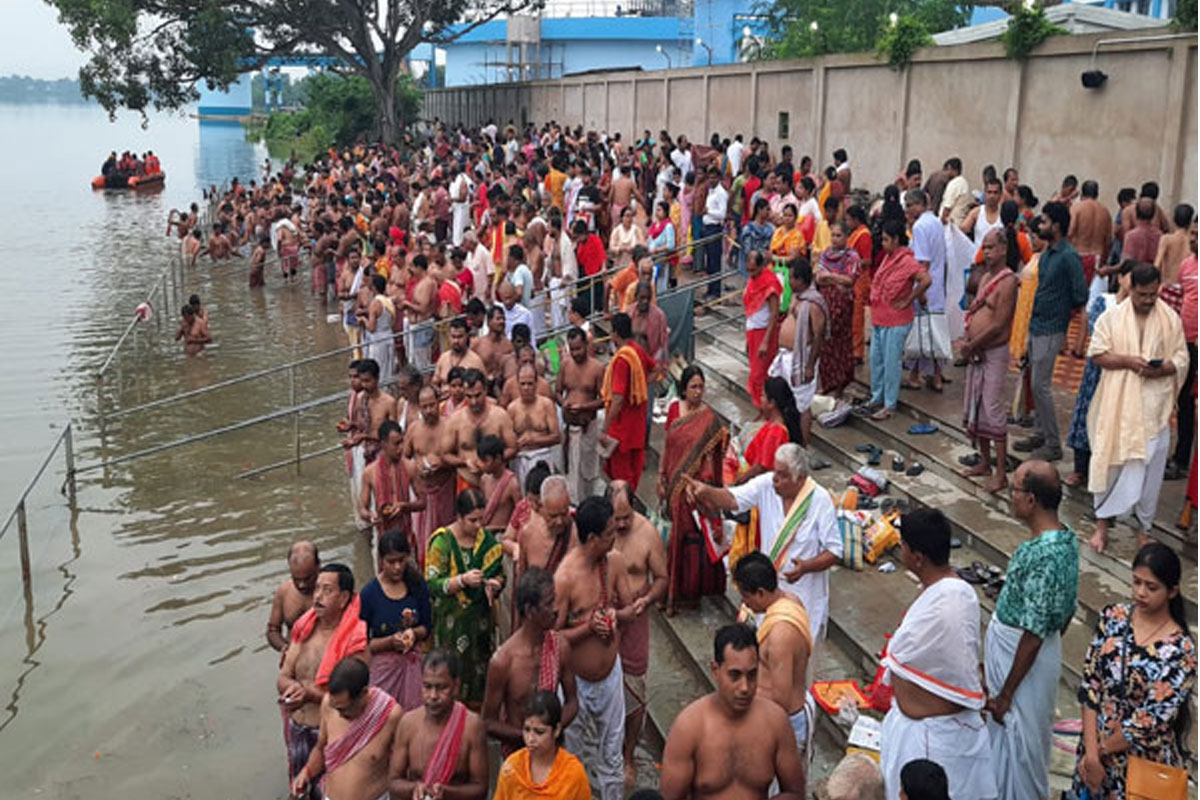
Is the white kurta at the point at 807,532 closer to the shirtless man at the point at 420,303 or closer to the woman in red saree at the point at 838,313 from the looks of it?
the woman in red saree at the point at 838,313

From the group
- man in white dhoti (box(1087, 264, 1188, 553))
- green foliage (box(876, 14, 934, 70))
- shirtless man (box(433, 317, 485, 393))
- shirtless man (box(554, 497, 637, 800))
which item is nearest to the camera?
shirtless man (box(554, 497, 637, 800))

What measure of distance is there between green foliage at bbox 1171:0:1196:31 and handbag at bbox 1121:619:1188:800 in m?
9.97

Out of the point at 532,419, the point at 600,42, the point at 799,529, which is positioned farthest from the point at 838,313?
the point at 600,42

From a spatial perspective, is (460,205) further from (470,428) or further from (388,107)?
(388,107)

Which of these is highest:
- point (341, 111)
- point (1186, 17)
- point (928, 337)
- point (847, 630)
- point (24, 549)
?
point (341, 111)

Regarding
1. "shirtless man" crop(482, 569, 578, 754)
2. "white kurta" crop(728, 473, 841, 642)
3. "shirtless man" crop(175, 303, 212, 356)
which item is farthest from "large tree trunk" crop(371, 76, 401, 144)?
"shirtless man" crop(482, 569, 578, 754)

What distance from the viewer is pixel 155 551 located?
10695 mm

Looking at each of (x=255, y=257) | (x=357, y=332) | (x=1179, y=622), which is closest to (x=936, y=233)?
(x=1179, y=622)

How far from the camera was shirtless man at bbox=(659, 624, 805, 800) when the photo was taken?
438 cm

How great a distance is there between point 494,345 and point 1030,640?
20.6ft

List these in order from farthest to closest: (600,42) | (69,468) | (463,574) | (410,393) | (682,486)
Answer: (600,42), (69,468), (410,393), (682,486), (463,574)

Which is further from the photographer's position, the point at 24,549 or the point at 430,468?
the point at 24,549

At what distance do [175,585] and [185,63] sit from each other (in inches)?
1304

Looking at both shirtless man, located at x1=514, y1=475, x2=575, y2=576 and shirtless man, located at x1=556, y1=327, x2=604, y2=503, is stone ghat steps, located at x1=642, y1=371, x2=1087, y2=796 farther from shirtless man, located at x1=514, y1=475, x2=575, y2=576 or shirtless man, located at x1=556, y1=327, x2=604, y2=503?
shirtless man, located at x1=556, y1=327, x2=604, y2=503
